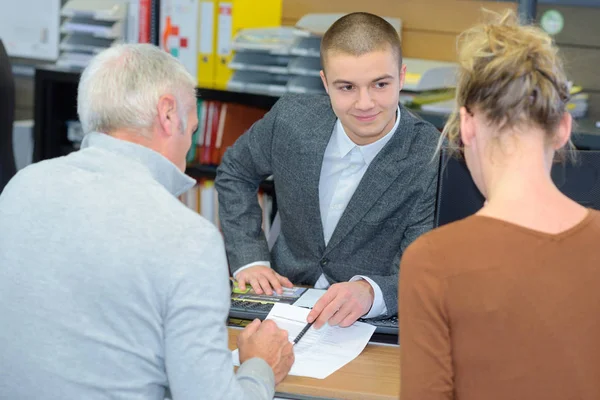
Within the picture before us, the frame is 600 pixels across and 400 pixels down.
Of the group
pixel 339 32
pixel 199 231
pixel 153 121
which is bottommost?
pixel 199 231

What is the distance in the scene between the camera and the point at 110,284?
4.19ft

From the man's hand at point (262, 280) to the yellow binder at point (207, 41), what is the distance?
138cm

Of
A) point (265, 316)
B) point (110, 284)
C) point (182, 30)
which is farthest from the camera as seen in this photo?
point (182, 30)

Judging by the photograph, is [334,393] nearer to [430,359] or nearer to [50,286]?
[430,359]

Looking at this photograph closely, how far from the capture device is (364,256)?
2.16 metres

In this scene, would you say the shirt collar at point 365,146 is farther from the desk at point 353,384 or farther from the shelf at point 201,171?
the shelf at point 201,171

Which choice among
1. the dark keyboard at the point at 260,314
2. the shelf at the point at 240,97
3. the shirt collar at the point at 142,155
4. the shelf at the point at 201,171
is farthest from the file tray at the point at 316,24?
the shirt collar at the point at 142,155

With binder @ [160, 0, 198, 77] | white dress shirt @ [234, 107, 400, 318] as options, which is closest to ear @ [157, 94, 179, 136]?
white dress shirt @ [234, 107, 400, 318]

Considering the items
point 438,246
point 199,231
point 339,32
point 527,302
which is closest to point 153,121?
point 199,231

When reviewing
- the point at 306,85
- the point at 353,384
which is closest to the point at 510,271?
the point at 353,384

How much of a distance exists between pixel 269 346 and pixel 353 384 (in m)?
0.17

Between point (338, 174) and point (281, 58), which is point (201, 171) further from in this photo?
point (338, 174)

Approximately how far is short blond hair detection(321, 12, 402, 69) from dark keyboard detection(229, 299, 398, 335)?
62 centimetres

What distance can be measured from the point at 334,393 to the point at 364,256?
0.66 meters
